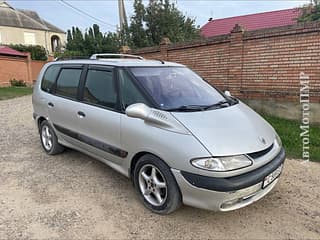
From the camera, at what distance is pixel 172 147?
2518 millimetres

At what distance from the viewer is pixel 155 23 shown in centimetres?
1405

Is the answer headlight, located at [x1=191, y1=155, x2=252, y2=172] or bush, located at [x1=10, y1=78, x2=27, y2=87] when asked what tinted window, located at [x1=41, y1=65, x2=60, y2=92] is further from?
bush, located at [x1=10, y1=78, x2=27, y2=87]

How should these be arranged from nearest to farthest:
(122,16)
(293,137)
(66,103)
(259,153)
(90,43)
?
(259,153)
(66,103)
(293,137)
(122,16)
(90,43)

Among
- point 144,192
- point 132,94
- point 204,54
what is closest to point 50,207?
point 144,192

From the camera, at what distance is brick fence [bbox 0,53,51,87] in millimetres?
18312

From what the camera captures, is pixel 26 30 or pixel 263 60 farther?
pixel 26 30

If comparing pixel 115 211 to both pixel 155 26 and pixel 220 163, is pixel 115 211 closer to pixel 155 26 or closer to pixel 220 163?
pixel 220 163

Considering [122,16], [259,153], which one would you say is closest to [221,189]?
[259,153]

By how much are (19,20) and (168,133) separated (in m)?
41.6

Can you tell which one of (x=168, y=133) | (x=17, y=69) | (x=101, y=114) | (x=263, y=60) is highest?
(x=17, y=69)

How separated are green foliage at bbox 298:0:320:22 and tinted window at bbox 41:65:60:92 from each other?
8.66 metres

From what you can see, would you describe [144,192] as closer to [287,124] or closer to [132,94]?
[132,94]

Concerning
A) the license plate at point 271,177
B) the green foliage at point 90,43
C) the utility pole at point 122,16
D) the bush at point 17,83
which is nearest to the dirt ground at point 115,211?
the license plate at point 271,177

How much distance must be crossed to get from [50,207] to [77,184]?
59cm
